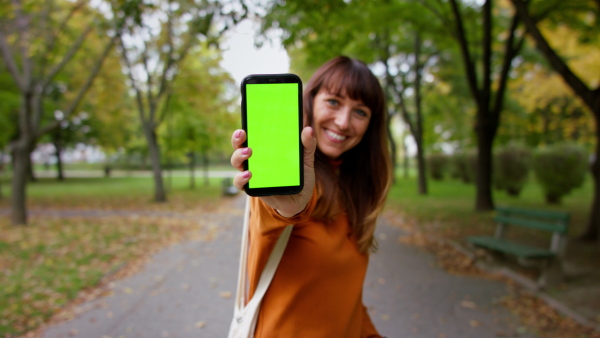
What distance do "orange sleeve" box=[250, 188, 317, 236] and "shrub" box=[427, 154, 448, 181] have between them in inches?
1044

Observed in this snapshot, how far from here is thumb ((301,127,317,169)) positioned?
938 mm

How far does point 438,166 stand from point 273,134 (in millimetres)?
26977

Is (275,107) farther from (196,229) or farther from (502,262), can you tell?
(196,229)

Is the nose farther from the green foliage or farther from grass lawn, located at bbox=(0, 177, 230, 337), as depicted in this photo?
the green foliage

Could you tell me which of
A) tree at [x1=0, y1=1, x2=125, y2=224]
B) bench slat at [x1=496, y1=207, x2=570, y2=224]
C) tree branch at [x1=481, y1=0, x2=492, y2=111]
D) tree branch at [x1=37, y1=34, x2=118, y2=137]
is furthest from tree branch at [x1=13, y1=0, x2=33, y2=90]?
bench slat at [x1=496, y1=207, x2=570, y2=224]

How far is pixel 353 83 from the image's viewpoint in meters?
1.48

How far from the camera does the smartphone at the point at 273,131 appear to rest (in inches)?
39.7

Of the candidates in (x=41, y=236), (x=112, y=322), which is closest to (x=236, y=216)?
(x=41, y=236)

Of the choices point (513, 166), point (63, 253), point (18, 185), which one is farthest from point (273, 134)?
point (513, 166)

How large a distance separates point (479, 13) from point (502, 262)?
22.6 ft

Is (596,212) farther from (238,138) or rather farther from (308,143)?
(238,138)

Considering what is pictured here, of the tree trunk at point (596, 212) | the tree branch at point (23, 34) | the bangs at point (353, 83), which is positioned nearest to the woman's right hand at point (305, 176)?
the bangs at point (353, 83)

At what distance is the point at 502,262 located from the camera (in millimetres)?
6141

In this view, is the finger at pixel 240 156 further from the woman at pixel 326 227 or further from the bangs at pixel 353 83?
the bangs at pixel 353 83
